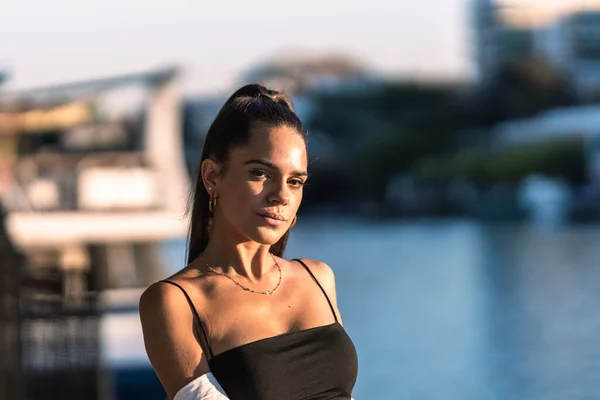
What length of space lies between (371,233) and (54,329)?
6483cm

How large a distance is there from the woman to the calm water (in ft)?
38.2

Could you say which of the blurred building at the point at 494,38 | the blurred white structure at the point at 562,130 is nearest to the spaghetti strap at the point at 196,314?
the blurred white structure at the point at 562,130

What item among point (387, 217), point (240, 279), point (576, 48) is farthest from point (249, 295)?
point (576, 48)

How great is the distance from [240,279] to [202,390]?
182mm

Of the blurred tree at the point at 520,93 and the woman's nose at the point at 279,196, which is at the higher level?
the blurred tree at the point at 520,93

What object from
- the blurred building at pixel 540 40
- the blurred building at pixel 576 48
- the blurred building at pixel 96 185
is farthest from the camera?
the blurred building at pixel 540 40

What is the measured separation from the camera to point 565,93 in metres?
89.1

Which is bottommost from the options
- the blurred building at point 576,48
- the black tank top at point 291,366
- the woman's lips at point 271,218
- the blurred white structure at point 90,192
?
the black tank top at point 291,366

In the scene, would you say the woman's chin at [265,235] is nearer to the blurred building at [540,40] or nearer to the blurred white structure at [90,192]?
the blurred white structure at [90,192]

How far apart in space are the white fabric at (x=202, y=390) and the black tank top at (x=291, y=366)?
0.05 feet

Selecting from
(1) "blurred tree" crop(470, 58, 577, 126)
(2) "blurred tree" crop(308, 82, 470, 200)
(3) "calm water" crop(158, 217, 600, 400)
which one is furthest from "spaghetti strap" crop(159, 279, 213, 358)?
(1) "blurred tree" crop(470, 58, 577, 126)

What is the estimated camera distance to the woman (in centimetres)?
155

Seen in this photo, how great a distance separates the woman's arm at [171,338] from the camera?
1.54 meters

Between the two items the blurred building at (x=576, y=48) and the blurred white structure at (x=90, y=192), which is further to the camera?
the blurred building at (x=576, y=48)
